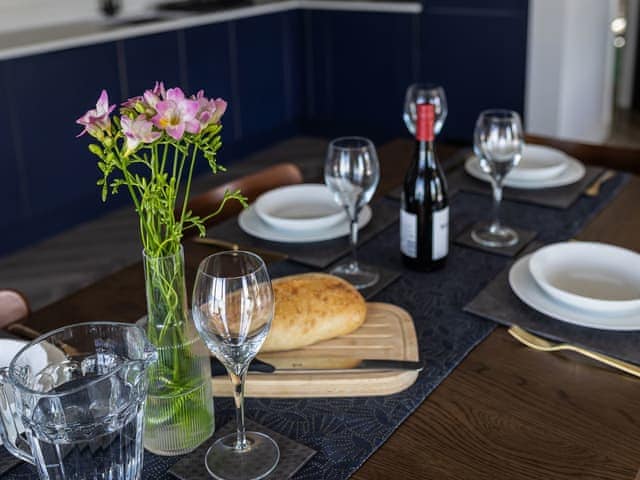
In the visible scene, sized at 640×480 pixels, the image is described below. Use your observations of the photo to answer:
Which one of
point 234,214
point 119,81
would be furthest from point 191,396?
point 119,81

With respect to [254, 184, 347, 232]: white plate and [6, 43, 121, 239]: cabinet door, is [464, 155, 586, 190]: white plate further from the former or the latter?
[6, 43, 121, 239]: cabinet door

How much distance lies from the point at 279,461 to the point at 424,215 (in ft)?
1.93

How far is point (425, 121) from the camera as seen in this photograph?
1247 mm

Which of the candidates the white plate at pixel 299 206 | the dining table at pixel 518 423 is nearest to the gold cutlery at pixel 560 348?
the dining table at pixel 518 423

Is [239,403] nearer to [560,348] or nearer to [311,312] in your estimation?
[311,312]

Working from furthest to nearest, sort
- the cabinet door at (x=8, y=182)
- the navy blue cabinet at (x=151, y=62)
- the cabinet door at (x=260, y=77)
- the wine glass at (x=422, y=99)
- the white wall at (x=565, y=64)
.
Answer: the cabinet door at (x=260, y=77)
the white wall at (x=565, y=64)
the navy blue cabinet at (x=151, y=62)
the cabinet door at (x=8, y=182)
the wine glass at (x=422, y=99)

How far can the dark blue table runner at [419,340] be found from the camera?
36.0 inches

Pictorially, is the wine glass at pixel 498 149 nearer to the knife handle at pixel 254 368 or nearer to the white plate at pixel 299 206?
the white plate at pixel 299 206

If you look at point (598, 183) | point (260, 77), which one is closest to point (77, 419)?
point (598, 183)

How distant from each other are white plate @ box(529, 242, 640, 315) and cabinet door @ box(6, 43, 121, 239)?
2493 mm

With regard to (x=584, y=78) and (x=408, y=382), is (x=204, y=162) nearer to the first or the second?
(x=584, y=78)

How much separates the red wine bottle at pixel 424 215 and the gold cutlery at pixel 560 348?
23 cm

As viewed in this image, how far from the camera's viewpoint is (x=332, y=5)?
4562 mm

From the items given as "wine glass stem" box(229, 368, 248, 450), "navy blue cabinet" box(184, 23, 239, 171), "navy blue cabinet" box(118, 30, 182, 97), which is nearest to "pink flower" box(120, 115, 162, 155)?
"wine glass stem" box(229, 368, 248, 450)
